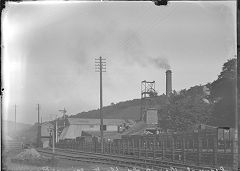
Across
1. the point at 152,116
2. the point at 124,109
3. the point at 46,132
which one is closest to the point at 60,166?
the point at 46,132

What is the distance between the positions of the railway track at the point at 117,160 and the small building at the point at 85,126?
114 mm

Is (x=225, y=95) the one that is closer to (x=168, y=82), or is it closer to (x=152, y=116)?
(x=168, y=82)

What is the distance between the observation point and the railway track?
241 cm

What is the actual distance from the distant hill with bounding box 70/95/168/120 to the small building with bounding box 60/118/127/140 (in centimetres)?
3

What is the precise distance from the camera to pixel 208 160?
236 centimetres

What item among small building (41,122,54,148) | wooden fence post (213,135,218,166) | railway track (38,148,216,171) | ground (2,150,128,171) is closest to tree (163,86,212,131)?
wooden fence post (213,135,218,166)

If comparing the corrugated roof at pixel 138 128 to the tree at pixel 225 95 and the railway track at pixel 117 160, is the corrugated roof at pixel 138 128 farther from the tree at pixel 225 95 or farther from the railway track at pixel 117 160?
the tree at pixel 225 95

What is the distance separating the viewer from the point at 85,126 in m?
2.49

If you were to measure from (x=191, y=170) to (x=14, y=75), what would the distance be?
1.27 m

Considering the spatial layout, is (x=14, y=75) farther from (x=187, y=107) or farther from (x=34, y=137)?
(x=187, y=107)

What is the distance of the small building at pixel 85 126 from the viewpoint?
2.44 m

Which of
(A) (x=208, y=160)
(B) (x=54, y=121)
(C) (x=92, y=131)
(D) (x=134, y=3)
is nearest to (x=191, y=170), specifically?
(A) (x=208, y=160)

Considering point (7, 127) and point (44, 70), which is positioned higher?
point (44, 70)

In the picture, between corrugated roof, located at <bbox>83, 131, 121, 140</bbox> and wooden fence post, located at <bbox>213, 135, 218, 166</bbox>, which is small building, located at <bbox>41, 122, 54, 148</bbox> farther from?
wooden fence post, located at <bbox>213, 135, 218, 166</bbox>
